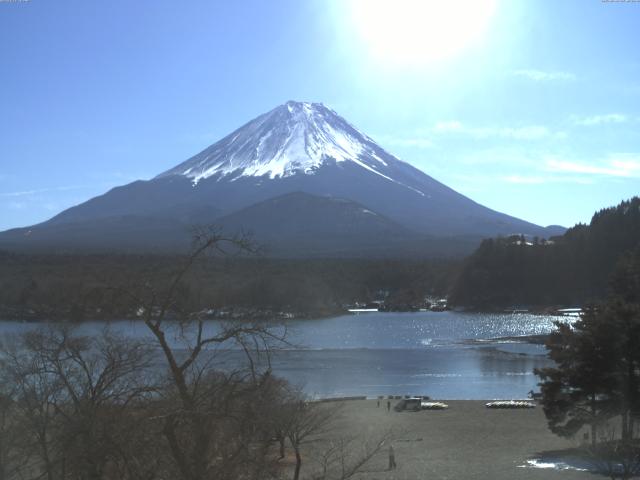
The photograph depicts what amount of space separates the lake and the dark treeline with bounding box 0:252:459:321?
1874mm

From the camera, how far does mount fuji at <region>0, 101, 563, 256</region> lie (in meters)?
83.2

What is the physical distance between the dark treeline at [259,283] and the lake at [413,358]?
1874mm

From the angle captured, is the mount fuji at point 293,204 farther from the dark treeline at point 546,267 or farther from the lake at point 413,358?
the lake at point 413,358

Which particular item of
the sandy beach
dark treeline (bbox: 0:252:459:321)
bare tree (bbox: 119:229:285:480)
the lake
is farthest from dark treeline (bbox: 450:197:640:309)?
bare tree (bbox: 119:229:285:480)

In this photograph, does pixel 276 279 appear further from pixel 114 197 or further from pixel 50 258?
pixel 114 197

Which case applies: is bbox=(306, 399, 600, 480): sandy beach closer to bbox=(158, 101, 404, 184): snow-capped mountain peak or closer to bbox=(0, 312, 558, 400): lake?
bbox=(0, 312, 558, 400): lake

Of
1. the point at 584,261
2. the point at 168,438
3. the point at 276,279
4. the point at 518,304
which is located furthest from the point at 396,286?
the point at 168,438

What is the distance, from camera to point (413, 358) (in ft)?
105

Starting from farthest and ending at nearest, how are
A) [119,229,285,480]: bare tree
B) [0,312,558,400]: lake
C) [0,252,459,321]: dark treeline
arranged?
[0,312,558,400]: lake < [0,252,459,321]: dark treeline < [119,229,285,480]: bare tree

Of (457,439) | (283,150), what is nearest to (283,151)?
(283,150)

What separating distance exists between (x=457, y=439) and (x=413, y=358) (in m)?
16.8

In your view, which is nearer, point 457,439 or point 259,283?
point 457,439

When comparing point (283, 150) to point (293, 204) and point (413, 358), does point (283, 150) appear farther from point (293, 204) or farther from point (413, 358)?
point (413, 358)

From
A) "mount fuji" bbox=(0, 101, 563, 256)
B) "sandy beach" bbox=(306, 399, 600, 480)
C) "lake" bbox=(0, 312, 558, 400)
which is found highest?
"mount fuji" bbox=(0, 101, 563, 256)
